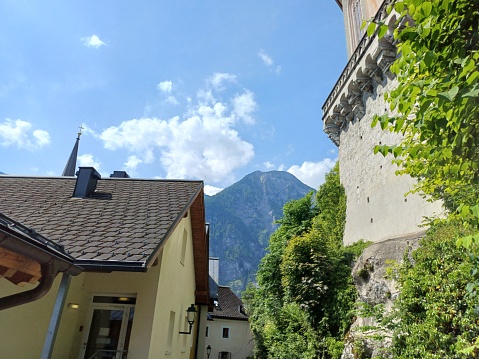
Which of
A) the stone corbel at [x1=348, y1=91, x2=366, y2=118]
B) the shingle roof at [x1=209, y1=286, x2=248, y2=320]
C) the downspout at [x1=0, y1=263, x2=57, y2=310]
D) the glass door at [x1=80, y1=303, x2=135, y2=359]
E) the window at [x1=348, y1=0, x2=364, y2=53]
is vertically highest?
the window at [x1=348, y1=0, x2=364, y2=53]

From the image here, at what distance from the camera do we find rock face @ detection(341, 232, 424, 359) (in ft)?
25.2

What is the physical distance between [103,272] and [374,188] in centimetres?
1115

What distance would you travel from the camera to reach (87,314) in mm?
6066

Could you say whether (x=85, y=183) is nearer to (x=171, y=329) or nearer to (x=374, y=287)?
(x=171, y=329)

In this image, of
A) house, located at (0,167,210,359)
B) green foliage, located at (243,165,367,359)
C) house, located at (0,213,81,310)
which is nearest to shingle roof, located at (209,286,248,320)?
green foliage, located at (243,165,367,359)

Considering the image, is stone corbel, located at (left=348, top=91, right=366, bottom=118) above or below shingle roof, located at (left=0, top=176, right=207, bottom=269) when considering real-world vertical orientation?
above

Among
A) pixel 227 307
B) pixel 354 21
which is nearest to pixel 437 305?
pixel 354 21

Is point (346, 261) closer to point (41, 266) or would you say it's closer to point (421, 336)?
point (421, 336)

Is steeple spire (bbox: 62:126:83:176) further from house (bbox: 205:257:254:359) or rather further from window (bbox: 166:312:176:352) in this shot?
window (bbox: 166:312:176:352)

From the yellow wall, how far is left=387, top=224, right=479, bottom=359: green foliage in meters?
4.80

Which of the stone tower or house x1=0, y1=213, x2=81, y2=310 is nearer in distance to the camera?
house x1=0, y1=213, x2=81, y2=310

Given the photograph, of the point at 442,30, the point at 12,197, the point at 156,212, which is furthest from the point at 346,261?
the point at 12,197

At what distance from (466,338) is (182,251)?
630 centimetres

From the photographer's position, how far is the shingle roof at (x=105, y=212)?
524cm
